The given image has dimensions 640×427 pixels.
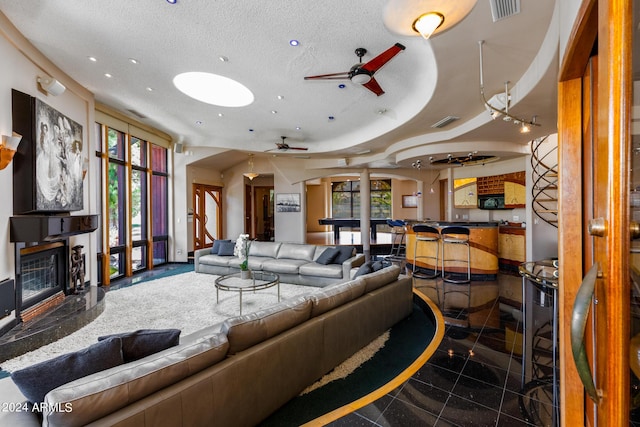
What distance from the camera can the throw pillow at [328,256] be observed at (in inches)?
207

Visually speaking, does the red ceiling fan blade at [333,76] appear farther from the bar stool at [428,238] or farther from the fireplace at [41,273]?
the fireplace at [41,273]

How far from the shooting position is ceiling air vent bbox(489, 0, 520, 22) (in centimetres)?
229

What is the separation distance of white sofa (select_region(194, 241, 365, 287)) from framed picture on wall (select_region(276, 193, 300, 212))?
4.04 meters

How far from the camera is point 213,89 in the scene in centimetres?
503

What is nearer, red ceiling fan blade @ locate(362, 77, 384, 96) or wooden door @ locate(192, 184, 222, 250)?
red ceiling fan blade @ locate(362, 77, 384, 96)

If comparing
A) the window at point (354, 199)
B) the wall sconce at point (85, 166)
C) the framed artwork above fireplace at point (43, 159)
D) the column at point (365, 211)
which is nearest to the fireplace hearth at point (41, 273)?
the framed artwork above fireplace at point (43, 159)

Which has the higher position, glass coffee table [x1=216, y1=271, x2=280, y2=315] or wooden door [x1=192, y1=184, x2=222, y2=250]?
wooden door [x1=192, y1=184, x2=222, y2=250]

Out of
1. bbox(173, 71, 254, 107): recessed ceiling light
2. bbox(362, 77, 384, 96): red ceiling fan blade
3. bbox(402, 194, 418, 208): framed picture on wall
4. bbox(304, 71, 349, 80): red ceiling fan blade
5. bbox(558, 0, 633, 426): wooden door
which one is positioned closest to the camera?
bbox(558, 0, 633, 426): wooden door

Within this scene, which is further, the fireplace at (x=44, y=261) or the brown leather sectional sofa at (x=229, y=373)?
the fireplace at (x=44, y=261)

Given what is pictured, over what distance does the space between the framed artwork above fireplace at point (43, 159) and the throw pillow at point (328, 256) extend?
4041 millimetres

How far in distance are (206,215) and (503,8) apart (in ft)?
30.3

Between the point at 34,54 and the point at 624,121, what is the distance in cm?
563

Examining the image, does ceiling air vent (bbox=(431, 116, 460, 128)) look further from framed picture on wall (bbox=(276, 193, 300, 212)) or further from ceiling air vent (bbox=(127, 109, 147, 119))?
ceiling air vent (bbox=(127, 109, 147, 119))

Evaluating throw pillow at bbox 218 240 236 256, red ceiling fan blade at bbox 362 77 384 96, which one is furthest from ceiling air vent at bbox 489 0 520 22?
throw pillow at bbox 218 240 236 256
